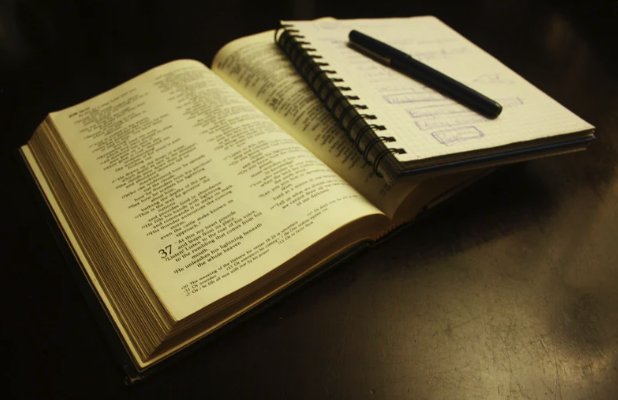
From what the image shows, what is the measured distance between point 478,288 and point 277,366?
220 millimetres

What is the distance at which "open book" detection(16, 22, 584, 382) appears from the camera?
402 millimetres

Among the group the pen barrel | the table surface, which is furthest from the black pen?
the table surface

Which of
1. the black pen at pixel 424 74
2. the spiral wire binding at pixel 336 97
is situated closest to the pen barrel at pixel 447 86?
the black pen at pixel 424 74

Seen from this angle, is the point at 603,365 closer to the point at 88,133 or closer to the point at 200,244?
the point at 200,244

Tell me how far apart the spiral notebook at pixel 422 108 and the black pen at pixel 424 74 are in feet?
0.04

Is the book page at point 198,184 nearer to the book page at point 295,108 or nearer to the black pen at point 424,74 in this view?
the book page at point 295,108

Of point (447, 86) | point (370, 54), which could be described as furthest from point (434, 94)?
point (370, 54)

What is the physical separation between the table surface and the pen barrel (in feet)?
0.33

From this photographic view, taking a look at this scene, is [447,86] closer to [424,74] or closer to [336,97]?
[424,74]

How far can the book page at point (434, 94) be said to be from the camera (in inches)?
19.7

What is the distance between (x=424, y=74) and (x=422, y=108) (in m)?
0.08

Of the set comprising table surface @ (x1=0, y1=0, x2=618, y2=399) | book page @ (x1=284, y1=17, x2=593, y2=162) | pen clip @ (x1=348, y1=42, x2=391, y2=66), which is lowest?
table surface @ (x1=0, y1=0, x2=618, y2=399)

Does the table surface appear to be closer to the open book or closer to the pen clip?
the open book

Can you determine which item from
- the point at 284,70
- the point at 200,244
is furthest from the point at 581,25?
the point at 200,244
